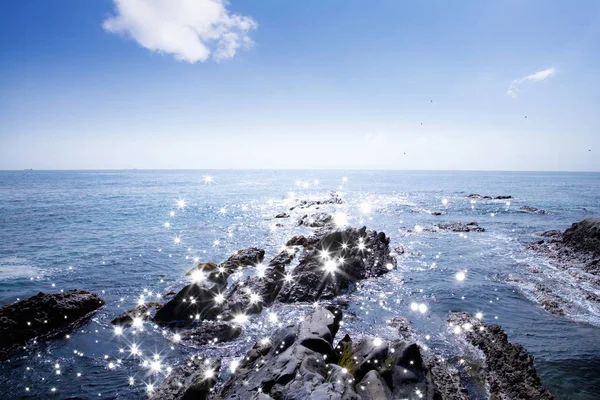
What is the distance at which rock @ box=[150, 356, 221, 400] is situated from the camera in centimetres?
912

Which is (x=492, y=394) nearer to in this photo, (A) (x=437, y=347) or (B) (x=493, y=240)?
(A) (x=437, y=347)

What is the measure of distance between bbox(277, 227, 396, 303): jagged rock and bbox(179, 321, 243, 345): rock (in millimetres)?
4020

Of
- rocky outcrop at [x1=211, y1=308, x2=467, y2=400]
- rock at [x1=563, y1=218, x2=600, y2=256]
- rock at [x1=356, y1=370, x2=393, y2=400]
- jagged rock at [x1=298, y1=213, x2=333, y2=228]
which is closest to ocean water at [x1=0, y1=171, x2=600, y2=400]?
jagged rock at [x1=298, y1=213, x2=333, y2=228]

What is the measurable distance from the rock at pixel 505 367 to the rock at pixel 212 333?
10.1 meters

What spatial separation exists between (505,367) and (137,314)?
1657 centimetres

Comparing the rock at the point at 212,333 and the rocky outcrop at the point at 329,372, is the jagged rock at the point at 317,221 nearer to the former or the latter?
the rock at the point at 212,333

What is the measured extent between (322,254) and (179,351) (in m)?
11.9

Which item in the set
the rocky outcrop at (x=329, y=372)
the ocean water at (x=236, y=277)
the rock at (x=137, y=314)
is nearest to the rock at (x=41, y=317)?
the ocean water at (x=236, y=277)

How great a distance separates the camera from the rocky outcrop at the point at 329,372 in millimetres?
7028

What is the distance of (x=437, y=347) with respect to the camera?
11.7 m

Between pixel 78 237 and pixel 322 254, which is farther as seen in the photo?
pixel 78 237

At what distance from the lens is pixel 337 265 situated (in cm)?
2012

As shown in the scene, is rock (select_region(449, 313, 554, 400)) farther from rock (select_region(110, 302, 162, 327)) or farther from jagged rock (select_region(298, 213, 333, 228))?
jagged rock (select_region(298, 213, 333, 228))

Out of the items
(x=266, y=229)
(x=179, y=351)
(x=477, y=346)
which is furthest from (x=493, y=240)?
(x=179, y=351)
